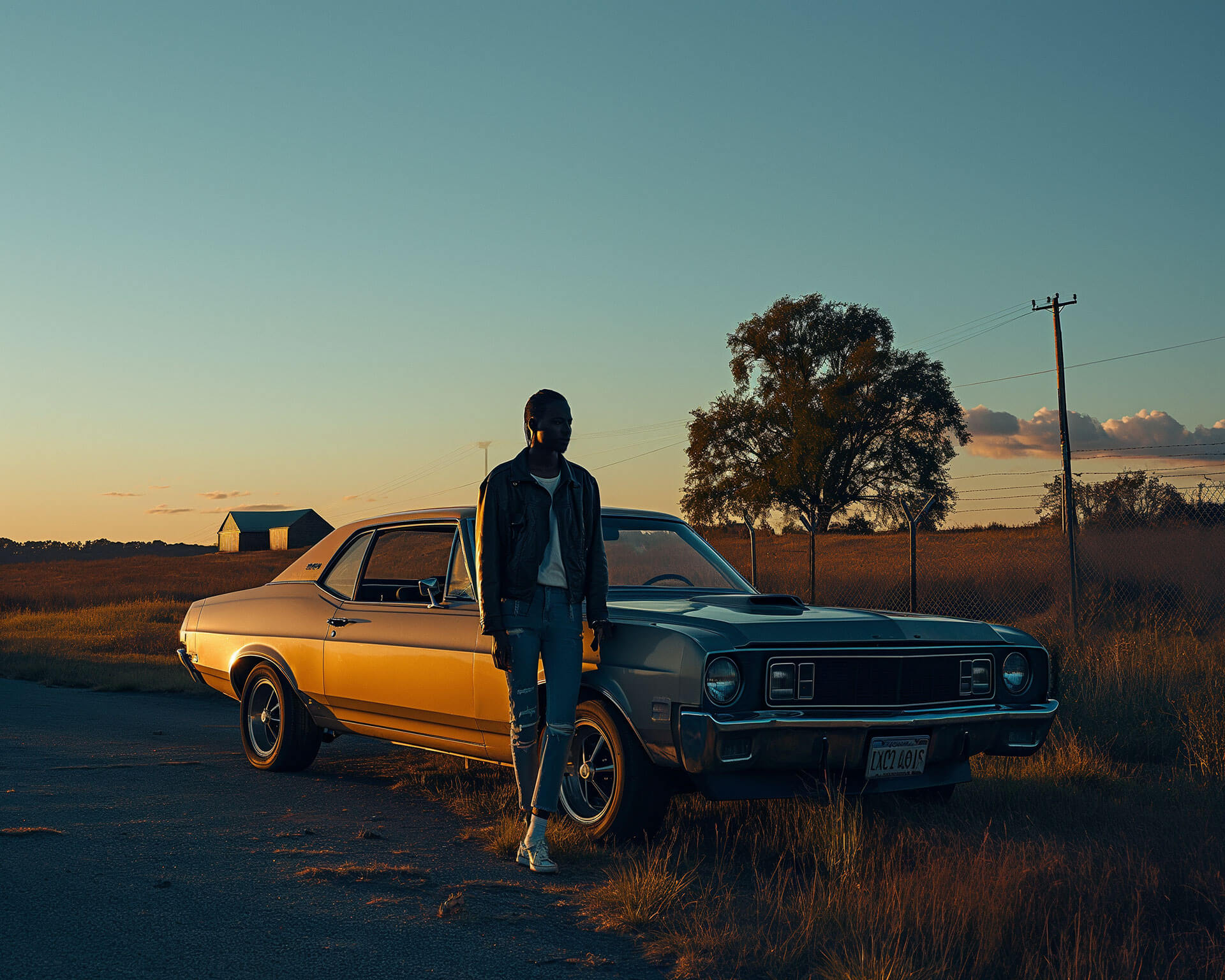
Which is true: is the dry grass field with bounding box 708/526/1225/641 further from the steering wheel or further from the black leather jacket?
the black leather jacket

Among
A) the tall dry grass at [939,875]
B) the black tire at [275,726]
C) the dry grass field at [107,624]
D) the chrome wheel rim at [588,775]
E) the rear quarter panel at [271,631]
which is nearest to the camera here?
the tall dry grass at [939,875]

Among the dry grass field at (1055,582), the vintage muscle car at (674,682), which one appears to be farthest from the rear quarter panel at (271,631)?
the dry grass field at (1055,582)

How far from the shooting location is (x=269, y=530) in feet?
342

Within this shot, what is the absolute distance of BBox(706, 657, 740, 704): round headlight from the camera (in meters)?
4.74

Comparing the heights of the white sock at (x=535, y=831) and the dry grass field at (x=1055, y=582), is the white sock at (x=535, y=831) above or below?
below

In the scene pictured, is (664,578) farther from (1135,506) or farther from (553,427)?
(1135,506)

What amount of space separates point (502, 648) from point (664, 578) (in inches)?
75.1

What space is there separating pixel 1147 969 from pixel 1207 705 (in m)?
5.06

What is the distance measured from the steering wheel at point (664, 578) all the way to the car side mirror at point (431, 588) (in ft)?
3.74

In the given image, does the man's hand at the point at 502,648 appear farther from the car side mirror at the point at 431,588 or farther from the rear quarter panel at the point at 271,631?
the rear quarter panel at the point at 271,631

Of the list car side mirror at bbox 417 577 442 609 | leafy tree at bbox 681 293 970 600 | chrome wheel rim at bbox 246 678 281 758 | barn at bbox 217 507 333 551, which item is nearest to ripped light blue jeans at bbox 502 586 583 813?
car side mirror at bbox 417 577 442 609

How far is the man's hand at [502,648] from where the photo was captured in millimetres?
4734

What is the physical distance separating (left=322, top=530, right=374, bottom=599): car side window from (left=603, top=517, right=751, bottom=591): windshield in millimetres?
1649

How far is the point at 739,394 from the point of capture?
4503 cm
